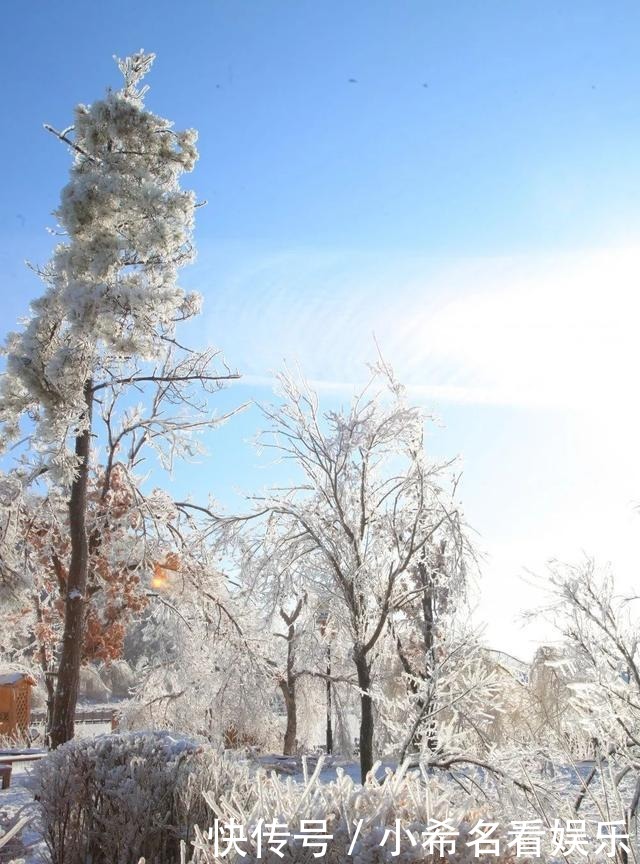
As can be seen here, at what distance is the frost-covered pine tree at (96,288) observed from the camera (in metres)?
9.54

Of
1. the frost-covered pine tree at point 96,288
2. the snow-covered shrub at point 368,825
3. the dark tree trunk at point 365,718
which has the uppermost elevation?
the frost-covered pine tree at point 96,288

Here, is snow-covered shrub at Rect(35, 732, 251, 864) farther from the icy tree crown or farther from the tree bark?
the tree bark

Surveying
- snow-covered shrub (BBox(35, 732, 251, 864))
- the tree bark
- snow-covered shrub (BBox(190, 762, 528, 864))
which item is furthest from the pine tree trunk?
the tree bark

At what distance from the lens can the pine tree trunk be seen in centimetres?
995

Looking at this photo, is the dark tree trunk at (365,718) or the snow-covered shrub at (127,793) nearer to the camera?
the snow-covered shrub at (127,793)

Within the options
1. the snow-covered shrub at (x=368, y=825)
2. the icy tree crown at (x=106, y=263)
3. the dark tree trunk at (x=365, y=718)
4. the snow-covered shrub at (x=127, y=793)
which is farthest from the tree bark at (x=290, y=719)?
the snow-covered shrub at (x=368, y=825)

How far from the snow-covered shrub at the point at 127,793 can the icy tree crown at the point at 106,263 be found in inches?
203

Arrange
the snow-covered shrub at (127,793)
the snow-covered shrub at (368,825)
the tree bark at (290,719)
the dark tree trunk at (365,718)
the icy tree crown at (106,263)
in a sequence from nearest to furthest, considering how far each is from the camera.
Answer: the snow-covered shrub at (368,825), the snow-covered shrub at (127,793), the dark tree trunk at (365,718), the icy tree crown at (106,263), the tree bark at (290,719)

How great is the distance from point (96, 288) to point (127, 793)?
6.65m

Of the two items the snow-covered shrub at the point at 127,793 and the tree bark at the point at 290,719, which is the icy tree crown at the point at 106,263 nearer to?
the snow-covered shrub at the point at 127,793

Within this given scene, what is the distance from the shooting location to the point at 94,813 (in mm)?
5211

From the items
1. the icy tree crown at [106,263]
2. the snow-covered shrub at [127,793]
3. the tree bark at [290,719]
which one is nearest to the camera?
the snow-covered shrub at [127,793]

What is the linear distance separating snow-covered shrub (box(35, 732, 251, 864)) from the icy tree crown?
5165 mm

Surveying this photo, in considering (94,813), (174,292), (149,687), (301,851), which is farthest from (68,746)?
(149,687)
